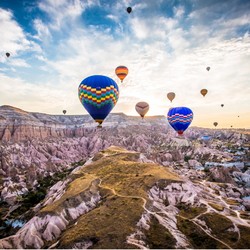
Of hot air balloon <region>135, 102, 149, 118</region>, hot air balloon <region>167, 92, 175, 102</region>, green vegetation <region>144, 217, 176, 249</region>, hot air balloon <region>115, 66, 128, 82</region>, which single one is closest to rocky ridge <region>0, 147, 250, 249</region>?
green vegetation <region>144, 217, 176, 249</region>

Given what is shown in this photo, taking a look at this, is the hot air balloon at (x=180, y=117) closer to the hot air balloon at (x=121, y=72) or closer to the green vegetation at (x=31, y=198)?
the hot air balloon at (x=121, y=72)

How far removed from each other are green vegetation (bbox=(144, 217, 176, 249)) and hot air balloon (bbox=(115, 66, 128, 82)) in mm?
30882

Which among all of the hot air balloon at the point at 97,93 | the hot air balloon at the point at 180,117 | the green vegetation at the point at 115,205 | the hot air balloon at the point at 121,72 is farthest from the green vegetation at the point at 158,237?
the hot air balloon at the point at 121,72

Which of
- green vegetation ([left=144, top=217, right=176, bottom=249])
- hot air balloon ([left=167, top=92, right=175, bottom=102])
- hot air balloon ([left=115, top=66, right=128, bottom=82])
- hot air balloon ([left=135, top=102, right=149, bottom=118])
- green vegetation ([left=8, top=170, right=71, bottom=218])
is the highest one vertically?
hot air balloon ([left=115, top=66, right=128, bottom=82])

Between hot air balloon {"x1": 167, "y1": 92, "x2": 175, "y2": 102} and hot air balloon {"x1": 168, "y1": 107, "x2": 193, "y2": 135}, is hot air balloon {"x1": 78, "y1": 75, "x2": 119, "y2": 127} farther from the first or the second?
hot air balloon {"x1": 167, "y1": 92, "x2": 175, "y2": 102}

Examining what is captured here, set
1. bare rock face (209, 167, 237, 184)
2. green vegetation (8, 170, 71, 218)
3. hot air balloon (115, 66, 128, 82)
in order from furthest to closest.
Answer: bare rock face (209, 167, 237, 184), green vegetation (8, 170, 71, 218), hot air balloon (115, 66, 128, 82)

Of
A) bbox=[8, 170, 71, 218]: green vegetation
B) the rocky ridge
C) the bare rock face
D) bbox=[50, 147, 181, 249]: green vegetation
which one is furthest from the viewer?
the bare rock face

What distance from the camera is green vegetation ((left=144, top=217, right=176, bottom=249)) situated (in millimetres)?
23109

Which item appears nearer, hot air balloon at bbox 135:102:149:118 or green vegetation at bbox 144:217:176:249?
green vegetation at bbox 144:217:176:249

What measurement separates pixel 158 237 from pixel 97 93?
72.1 ft

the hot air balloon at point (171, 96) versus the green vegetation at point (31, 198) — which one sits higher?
the hot air balloon at point (171, 96)

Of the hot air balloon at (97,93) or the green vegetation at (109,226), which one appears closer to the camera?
the green vegetation at (109,226)

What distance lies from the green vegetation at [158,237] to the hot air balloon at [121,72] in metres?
30.9

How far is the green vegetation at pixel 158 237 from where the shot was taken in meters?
23.1
